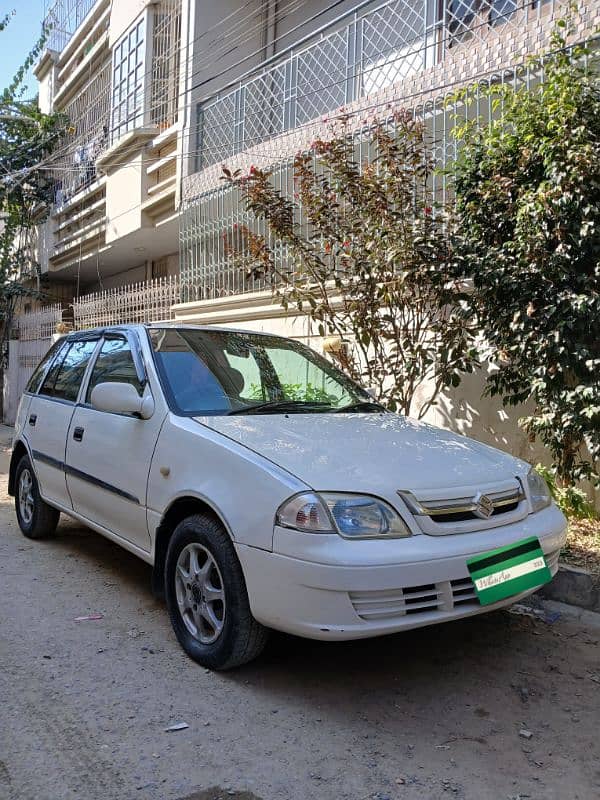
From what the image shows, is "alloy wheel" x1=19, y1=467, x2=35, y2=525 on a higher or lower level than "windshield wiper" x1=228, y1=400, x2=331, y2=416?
lower

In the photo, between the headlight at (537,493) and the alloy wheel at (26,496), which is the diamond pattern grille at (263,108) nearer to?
the alloy wheel at (26,496)

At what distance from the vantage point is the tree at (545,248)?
174 inches

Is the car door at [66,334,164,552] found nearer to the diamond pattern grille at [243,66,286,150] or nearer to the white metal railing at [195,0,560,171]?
the white metal railing at [195,0,560,171]

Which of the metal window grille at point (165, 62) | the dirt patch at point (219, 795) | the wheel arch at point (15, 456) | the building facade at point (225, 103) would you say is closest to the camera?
the dirt patch at point (219, 795)

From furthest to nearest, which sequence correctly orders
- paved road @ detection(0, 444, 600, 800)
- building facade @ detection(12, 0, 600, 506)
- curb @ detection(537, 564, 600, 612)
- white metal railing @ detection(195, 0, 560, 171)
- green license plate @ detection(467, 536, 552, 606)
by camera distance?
white metal railing @ detection(195, 0, 560, 171), building facade @ detection(12, 0, 600, 506), curb @ detection(537, 564, 600, 612), green license plate @ detection(467, 536, 552, 606), paved road @ detection(0, 444, 600, 800)

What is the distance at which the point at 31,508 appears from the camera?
5383 millimetres

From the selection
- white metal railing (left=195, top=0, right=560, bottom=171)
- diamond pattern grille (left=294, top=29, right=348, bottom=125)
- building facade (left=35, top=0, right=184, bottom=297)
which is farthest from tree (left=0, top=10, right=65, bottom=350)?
diamond pattern grille (left=294, top=29, right=348, bottom=125)

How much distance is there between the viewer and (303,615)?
8.65 feet

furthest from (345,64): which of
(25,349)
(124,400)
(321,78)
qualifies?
(25,349)

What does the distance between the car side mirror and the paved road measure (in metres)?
1.18

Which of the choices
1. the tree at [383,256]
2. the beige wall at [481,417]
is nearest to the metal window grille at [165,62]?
the beige wall at [481,417]

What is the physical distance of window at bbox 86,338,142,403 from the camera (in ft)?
13.6

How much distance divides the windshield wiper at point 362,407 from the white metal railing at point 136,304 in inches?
271

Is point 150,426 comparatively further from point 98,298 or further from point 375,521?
point 98,298
